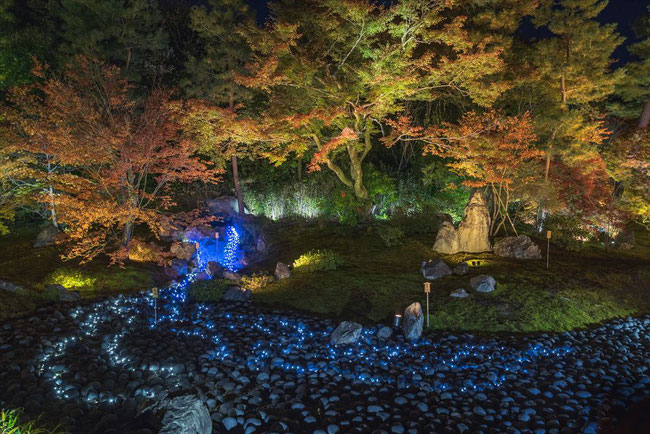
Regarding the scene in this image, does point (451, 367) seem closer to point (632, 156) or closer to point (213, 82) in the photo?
point (632, 156)

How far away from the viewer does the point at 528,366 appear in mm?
6121

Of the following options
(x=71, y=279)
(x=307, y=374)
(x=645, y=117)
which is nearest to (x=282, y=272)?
(x=307, y=374)

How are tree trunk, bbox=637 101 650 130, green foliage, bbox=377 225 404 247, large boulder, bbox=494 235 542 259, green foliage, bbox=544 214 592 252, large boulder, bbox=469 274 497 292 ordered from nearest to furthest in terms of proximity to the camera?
large boulder, bbox=469 274 497 292 < large boulder, bbox=494 235 542 259 < green foliage, bbox=544 214 592 252 < green foliage, bbox=377 225 404 247 < tree trunk, bbox=637 101 650 130

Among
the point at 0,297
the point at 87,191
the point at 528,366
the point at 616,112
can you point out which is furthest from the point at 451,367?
the point at 616,112

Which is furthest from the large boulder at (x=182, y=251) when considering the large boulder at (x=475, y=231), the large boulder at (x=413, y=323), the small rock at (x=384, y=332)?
the large boulder at (x=475, y=231)

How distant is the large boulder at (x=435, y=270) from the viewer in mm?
9531

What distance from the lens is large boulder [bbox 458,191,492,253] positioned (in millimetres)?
11734

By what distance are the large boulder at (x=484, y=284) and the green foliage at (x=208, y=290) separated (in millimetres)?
5579

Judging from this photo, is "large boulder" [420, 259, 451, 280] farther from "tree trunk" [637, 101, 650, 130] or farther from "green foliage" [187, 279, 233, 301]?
"tree trunk" [637, 101, 650, 130]

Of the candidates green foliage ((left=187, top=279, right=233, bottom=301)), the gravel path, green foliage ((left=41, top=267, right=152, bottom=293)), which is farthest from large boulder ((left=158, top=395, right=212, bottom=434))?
green foliage ((left=41, top=267, right=152, bottom=293))

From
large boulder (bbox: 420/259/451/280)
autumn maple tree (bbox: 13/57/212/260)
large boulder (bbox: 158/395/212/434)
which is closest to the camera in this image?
large boulder (bbox: 158/395/212/434)

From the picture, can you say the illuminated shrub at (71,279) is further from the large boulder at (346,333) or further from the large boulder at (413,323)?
the large boulder at (413,323)

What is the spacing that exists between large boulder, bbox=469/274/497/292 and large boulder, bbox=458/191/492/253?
10.5ft

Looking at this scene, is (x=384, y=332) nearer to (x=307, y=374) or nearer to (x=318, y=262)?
(x=307, y=374)
